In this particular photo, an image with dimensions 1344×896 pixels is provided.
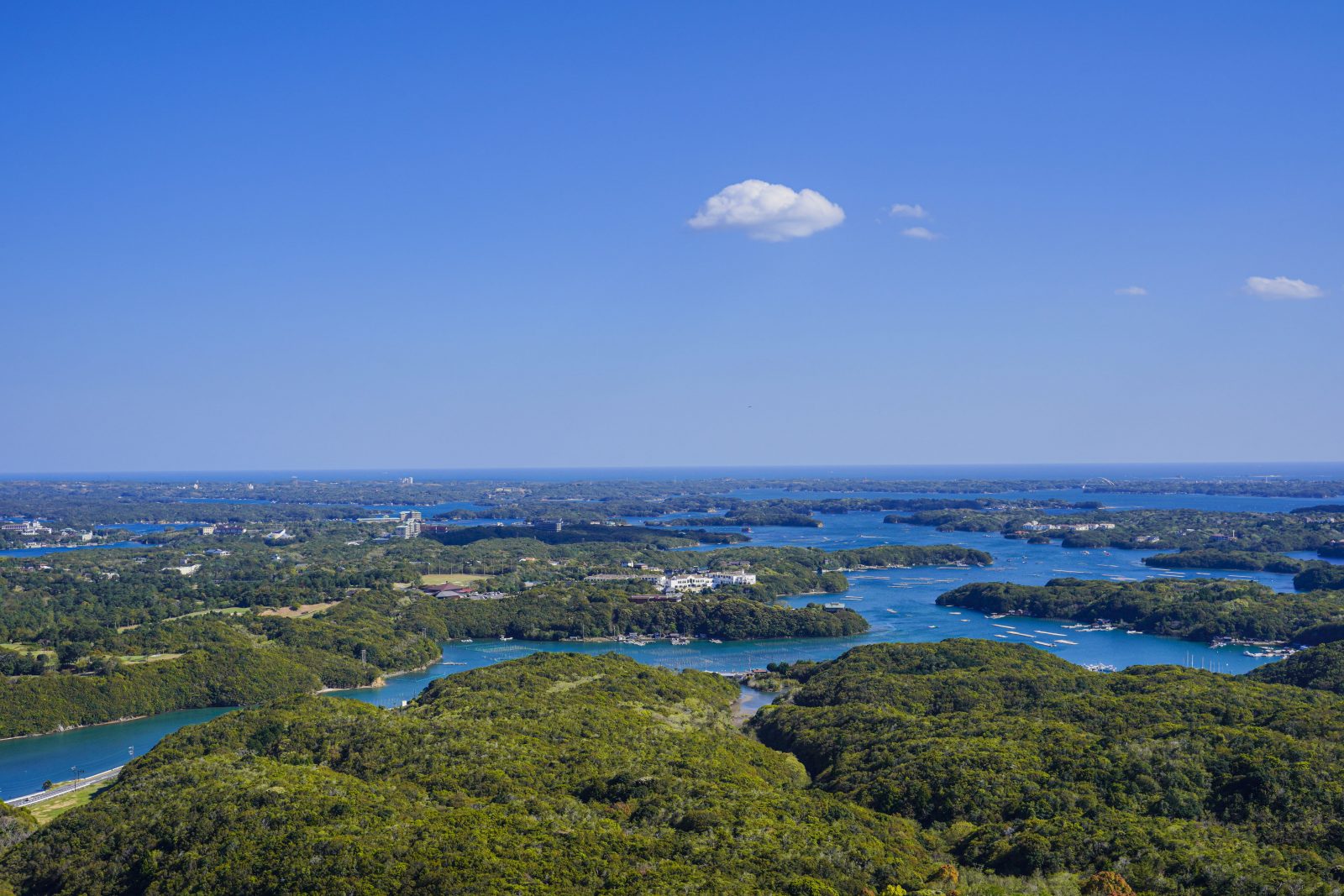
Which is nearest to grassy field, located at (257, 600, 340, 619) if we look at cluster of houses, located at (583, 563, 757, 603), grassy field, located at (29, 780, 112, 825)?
cluster of houses, located at (583, 563, 757, 603)

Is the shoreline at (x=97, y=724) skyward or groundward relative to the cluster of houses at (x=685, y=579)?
groundward

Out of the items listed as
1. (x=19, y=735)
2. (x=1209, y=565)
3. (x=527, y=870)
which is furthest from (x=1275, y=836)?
(x=1209, y=565)

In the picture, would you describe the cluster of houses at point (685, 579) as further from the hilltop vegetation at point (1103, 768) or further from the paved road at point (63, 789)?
the paved road at point (63, 789)

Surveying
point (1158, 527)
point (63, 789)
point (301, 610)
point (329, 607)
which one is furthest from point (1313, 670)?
point (1158, 527)

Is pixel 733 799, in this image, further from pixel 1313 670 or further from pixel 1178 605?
pixel 1178 605

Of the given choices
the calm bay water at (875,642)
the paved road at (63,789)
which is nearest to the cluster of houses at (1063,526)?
the calm bay water at (875,642)

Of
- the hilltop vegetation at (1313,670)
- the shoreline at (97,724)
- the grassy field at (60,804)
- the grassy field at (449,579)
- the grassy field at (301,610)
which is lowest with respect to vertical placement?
the shoreline at (97,724)
